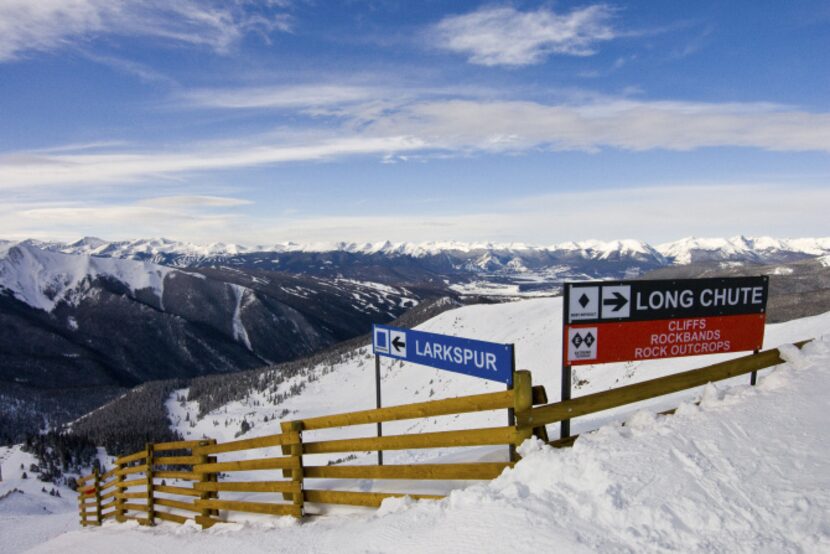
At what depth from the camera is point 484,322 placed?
71688mm

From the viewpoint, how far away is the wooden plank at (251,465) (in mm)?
7547

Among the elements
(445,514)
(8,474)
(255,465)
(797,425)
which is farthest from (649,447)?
(8,474)

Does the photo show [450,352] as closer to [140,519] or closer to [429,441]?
[429,441]

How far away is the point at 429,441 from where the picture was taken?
626 centimetres

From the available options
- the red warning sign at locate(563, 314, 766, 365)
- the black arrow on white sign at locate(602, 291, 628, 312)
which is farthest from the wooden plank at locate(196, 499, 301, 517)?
the black arrow on white sign at locate(602, 291, 628, 312)

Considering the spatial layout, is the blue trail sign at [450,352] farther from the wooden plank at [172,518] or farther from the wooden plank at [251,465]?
the wooden plank at [172,518]

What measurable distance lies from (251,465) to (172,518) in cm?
421

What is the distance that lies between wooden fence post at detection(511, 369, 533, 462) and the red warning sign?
3.38 ft

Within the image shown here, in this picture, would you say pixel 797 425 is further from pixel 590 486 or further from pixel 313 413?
pixel 313 413

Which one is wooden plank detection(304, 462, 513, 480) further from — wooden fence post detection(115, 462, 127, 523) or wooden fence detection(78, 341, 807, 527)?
wooden fence post detection(115, 462, 127, 523)

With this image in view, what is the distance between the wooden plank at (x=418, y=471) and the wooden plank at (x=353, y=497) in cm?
23

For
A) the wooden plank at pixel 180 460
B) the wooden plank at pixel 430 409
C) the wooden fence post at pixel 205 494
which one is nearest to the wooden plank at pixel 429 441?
the wooden plank at pixel 430 409

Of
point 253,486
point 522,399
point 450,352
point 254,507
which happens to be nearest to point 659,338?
point 522,399

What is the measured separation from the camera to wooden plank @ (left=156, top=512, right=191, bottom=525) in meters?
10.5
